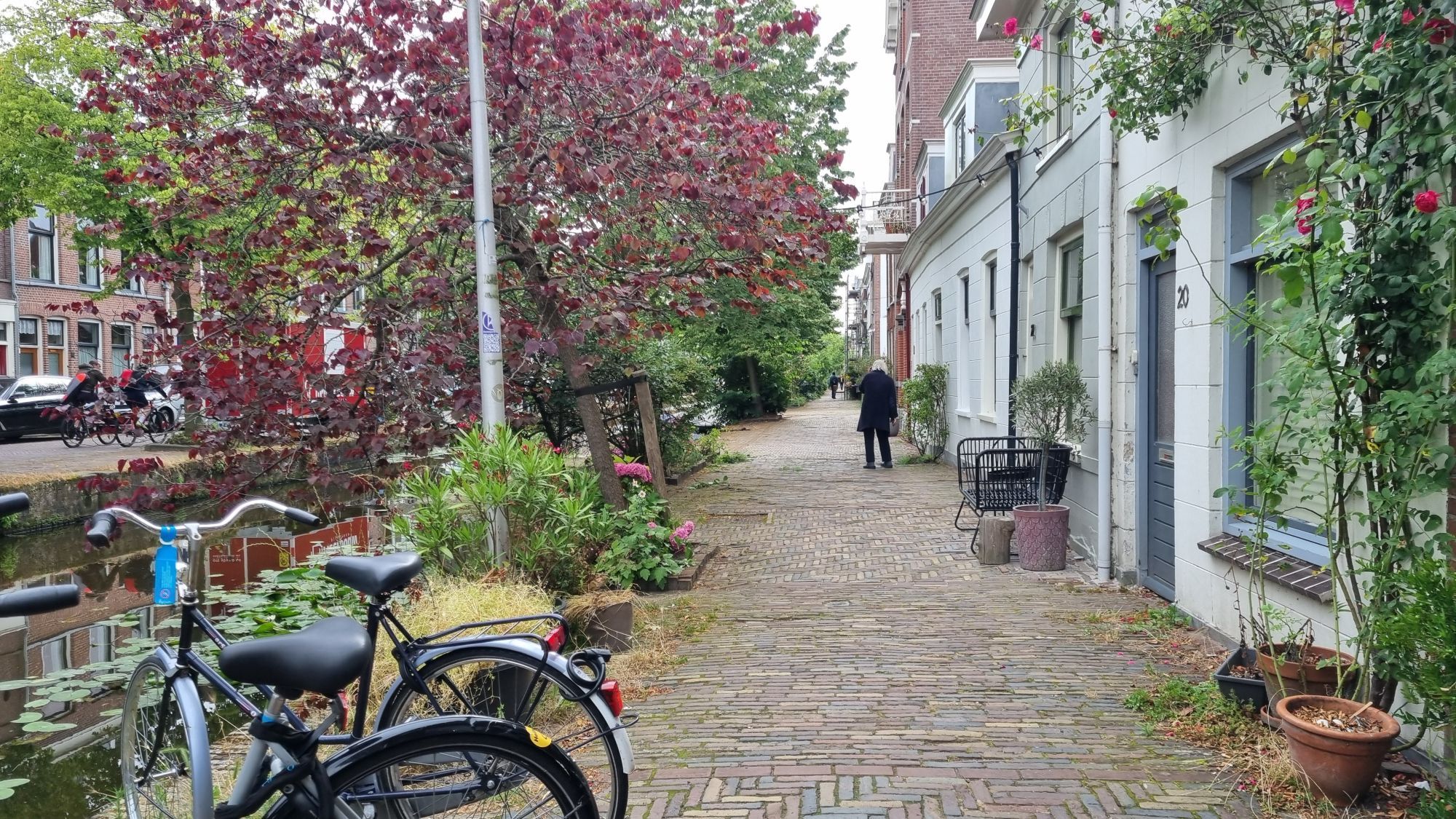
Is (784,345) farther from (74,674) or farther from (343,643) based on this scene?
(343,643)

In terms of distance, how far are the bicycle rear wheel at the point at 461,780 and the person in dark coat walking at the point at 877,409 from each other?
46.3ft

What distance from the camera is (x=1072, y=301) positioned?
9.42 meters

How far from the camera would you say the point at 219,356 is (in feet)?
22.0

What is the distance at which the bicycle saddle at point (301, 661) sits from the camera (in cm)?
222

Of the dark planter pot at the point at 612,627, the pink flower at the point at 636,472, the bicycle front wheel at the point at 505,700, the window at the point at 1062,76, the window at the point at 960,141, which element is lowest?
the dark planter pot at the point at 612,627

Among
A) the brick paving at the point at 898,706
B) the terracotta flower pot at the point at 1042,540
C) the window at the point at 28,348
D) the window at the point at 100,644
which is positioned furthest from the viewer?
the window at the point at 28,348

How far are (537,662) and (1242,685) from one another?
3144mm

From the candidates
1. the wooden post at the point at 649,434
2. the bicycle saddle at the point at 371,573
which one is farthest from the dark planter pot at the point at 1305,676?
the wooden post at the point at 649,434

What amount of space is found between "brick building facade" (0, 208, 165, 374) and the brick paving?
30.4m

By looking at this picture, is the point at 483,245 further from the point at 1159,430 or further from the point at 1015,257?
the point at 1015,257

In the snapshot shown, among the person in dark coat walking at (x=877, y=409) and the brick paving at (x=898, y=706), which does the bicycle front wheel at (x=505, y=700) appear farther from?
the person in dark coat walking at (x=877, y=409)

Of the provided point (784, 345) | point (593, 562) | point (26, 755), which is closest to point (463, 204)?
point (593, 562)

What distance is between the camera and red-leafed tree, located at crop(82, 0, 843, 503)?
681cm

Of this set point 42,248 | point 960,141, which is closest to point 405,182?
point 960,141
